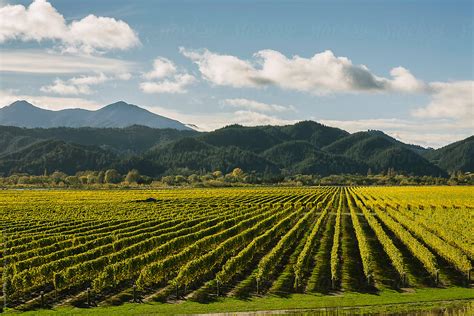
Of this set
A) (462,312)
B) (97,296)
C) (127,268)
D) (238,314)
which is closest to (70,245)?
(127,268)

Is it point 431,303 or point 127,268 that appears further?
point 127,268

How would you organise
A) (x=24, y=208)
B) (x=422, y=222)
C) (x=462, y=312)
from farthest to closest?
(x=24, y=208)
(x=422, y=222)
(x=462, y=312)

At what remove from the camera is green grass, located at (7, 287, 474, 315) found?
22141 millimetres

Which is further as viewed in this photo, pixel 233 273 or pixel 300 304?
pixel 233 273

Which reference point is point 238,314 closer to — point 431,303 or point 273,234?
point 431,303

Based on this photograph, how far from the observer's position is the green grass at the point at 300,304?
22141 mm

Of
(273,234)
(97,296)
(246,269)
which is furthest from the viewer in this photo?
(273,234)

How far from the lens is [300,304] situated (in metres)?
22.6

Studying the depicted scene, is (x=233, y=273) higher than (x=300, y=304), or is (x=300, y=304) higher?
(x=233, y=273)

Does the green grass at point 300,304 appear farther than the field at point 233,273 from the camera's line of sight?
No

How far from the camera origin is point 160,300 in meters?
23.8

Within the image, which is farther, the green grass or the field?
the field

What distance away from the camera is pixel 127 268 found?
1091 inches

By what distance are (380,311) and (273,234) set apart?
67.5 feet
